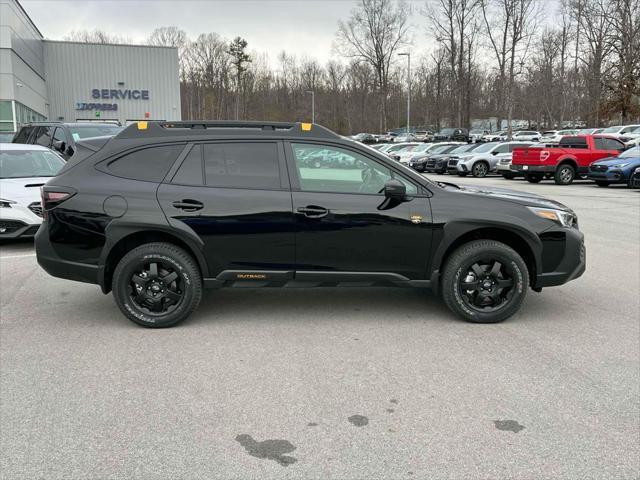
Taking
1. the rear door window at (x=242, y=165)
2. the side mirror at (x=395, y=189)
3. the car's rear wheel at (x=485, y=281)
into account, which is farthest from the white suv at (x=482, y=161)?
the rear door window at (x=242, y=165)

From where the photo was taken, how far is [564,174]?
21.1 metres

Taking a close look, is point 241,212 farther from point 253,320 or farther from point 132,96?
point 132,96

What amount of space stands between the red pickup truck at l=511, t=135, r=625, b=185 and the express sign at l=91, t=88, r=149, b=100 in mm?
32692

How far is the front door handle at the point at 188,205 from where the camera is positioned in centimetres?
492

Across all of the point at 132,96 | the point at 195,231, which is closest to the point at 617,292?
the point at 195,231

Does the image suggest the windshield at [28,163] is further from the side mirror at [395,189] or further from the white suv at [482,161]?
the white suv at [482,161]

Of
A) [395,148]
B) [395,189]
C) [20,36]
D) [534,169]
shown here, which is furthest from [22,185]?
[20,36]

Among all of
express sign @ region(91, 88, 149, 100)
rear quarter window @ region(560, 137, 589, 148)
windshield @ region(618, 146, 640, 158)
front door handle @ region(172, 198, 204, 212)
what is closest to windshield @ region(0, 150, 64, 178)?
front door handle @ region(172, 198, 204, 212)

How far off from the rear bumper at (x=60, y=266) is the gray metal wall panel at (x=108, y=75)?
1701 inches

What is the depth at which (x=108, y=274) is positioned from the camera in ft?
16.6

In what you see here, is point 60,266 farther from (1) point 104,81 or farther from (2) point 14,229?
(1) point 104,81

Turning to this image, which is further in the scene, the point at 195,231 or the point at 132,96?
the point at 132,96

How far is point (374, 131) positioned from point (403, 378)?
84.9 meters

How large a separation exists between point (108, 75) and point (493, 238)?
147 feet
